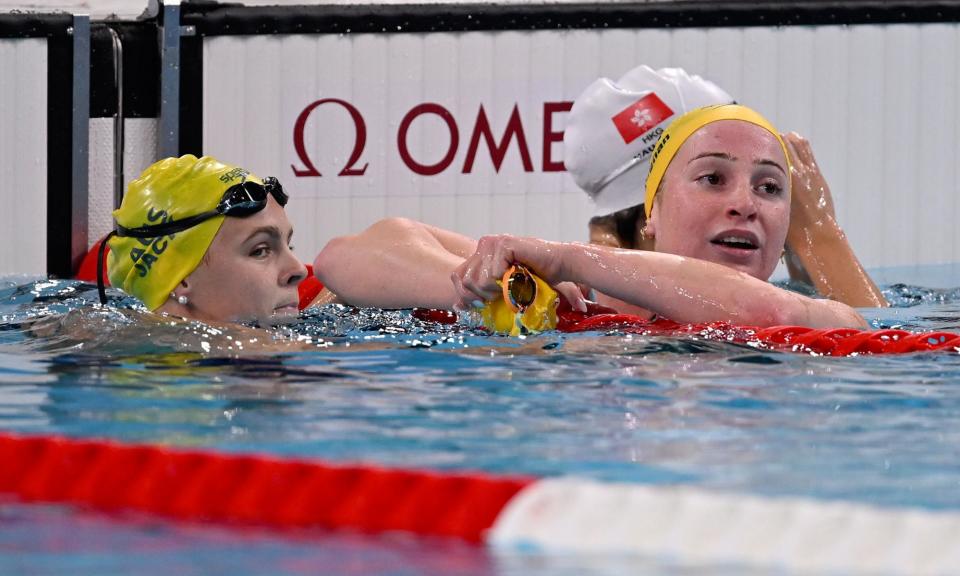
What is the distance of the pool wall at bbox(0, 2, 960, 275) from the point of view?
5.27 m

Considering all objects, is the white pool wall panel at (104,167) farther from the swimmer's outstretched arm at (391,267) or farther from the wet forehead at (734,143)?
the wet forehead at (734,143)

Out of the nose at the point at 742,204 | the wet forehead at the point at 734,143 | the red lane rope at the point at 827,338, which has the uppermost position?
the wet forehead at the point at 734,143

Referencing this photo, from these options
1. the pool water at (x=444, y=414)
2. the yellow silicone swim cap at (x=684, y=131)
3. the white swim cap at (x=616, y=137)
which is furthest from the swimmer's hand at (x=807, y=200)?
the pool water at (x=444, y=414)

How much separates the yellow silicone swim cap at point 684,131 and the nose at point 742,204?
0.18 metres

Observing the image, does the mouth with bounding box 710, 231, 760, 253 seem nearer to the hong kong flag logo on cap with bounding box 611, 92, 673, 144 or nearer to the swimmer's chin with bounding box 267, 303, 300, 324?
the hong kong flag logo on cap with bounding box 611, 92, 673, 144

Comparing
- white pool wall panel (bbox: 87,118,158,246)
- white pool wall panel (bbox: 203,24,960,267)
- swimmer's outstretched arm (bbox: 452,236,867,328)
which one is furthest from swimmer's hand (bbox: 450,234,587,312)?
white pool wall panel (bbox: 87,118,158,246)

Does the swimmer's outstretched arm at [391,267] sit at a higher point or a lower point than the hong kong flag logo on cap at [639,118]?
lower

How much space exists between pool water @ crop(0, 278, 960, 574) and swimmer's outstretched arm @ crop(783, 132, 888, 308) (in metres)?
1.06

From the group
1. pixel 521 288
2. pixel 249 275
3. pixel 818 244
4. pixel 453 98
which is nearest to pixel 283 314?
pixel 249 275

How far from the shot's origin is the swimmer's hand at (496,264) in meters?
3.00

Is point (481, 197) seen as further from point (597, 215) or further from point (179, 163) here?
point (179, 163)

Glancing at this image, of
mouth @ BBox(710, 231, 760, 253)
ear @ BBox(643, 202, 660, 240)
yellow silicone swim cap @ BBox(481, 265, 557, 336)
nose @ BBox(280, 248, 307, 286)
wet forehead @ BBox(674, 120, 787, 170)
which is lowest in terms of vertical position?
yellow silicone swim cap @ BBox(481, 265, 557, 336)

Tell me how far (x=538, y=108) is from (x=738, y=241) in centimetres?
211

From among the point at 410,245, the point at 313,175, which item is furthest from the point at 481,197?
the point at 410,245
